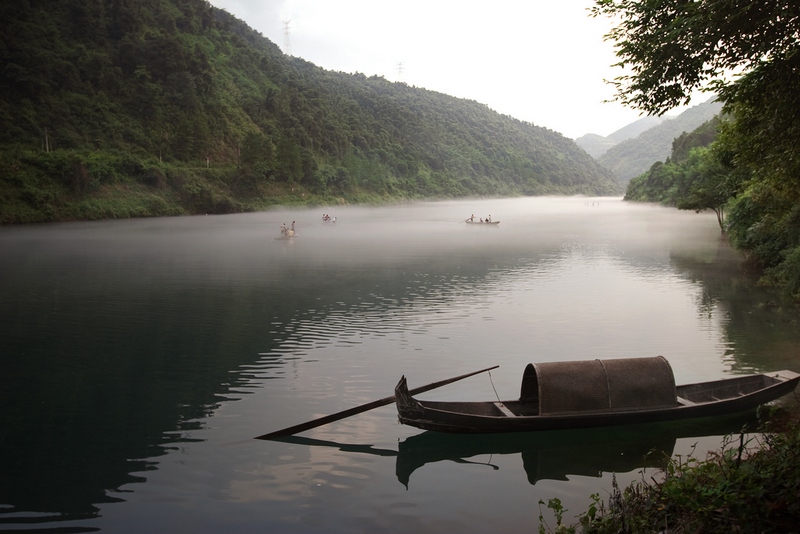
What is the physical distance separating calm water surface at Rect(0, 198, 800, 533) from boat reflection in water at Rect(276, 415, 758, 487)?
42 millimetres

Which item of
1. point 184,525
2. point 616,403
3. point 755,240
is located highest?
point 755,240

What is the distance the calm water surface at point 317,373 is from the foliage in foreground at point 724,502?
5.82 feet

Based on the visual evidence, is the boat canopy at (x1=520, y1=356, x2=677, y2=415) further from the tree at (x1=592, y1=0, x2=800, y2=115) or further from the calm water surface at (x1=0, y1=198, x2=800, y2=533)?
the tree at (x1=592, y1=0, x2=800, y2=115)

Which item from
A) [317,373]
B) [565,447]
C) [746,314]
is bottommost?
[565,447]

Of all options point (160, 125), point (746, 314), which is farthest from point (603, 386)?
point (160, 125)

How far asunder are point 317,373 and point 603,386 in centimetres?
741

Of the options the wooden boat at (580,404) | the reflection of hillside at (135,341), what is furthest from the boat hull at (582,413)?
the reflection of hillside at (135,341)

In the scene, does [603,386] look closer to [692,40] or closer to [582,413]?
[582,413]

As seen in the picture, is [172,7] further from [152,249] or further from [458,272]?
[458,272]

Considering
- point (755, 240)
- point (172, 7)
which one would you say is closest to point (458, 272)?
point (755, 240)

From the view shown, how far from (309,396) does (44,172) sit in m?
69.2

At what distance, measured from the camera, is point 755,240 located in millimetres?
28547

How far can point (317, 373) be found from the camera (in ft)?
52.5

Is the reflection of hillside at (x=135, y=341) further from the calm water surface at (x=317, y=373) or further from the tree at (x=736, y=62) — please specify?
the tree at (x=736, y=62)
